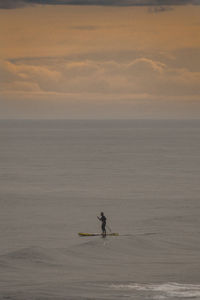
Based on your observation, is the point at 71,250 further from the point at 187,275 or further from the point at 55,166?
the point at 55,166

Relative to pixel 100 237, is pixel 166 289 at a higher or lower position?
lower

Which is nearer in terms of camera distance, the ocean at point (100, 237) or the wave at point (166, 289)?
the wave at point (166, 289)

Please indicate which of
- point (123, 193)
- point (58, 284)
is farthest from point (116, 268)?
point (123, 193)

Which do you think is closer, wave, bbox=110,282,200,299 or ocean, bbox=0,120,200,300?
wave, bbox=110,282,200,299

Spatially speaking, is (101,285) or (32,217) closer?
(101,285)

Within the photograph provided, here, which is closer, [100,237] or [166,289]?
[166,289]

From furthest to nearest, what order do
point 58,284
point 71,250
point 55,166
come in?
point 55,166 < point 71,250 < point 58,284

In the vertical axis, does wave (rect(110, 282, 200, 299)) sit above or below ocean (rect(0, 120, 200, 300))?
below

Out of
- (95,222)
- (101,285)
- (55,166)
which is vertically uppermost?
(55,166)

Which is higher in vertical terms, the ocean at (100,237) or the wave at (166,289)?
the ocean at (100,237)

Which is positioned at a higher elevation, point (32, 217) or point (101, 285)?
point (32, 217)

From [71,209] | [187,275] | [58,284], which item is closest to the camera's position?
[58,284]

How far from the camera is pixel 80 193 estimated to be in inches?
2687

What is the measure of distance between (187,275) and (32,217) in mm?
24963
